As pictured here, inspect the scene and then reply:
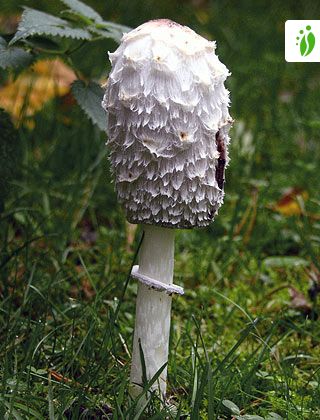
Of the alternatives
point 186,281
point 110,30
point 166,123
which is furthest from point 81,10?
point 186,281

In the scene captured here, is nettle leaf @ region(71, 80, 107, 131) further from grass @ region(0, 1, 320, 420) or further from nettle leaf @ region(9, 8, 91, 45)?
grass @ region(0, 1, 320, 420)

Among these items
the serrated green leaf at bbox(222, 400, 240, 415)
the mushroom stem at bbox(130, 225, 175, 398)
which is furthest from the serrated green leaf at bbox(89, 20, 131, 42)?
the serrated green leaf at bbox(222, 400, 240, 415)

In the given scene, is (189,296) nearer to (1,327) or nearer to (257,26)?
(1,327)

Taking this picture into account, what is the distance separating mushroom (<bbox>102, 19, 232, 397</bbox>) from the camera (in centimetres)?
197

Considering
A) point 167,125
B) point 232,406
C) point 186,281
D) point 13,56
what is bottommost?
point 232,406

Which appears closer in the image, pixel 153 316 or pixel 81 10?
pixel 153 316

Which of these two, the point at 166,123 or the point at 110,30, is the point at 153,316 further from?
the point at 110,30

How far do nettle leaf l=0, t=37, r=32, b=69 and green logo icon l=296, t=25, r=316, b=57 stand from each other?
1682 mm

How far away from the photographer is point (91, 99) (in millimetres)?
2598

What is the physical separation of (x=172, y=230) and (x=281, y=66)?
378cm

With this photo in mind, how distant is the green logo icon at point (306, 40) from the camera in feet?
12.1

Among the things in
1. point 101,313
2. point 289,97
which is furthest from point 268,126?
point 101,313

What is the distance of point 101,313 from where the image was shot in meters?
2.98

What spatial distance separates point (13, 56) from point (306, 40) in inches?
70.0
